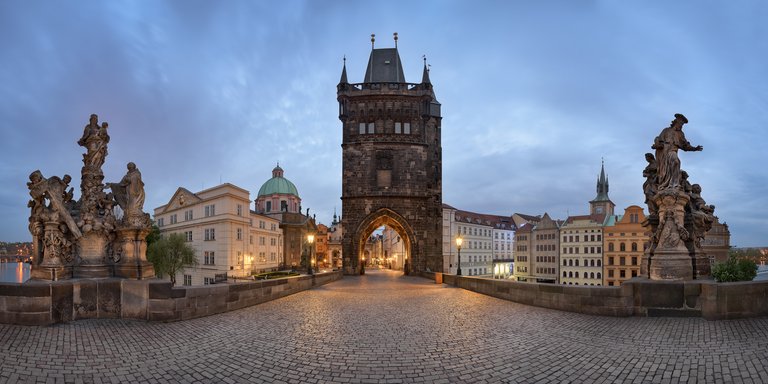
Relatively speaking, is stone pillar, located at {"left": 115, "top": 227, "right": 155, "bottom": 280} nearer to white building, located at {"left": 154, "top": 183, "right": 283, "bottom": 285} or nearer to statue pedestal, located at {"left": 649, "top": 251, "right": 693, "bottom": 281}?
statue pedestal, located at {"left": 649, "top": 251, "right": 693, "bottom": 281}

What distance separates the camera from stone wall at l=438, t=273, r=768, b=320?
787 centimetres

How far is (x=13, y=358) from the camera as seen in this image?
5410mm

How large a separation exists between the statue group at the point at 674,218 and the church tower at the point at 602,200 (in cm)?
9098

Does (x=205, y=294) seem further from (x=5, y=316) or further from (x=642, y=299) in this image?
(x=642, y=299)

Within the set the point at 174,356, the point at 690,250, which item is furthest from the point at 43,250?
the point at 690,250

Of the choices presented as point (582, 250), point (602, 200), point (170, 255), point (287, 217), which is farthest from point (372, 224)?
point (602, 200)

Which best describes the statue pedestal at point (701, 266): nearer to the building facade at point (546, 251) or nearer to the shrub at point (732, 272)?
the shrub at point (732, 272)

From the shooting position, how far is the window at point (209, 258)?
4431 cm

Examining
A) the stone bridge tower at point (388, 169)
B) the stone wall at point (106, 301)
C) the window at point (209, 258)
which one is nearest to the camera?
the stone wall at point (106, 301)

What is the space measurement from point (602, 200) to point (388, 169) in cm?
7476

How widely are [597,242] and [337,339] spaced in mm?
69177

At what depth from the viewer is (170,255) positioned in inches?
Answer: 1455

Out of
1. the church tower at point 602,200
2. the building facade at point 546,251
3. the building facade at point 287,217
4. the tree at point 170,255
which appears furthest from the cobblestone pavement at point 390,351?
the church tower at point 602,200

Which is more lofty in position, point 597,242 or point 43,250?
point 43,250
